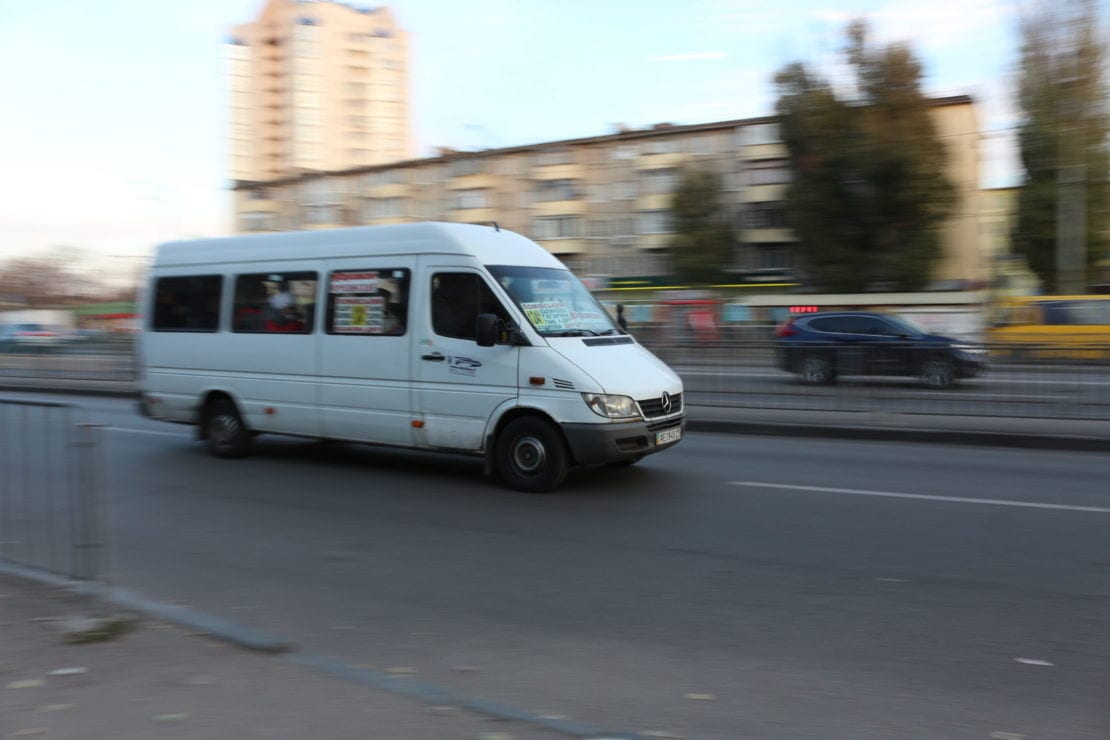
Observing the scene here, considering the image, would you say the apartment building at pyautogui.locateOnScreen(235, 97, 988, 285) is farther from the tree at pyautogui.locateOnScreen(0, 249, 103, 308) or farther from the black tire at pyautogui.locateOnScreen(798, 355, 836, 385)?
the black tire at pyautogui.locateOnScreen(798, 355, 836, 385)

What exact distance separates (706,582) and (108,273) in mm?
82355

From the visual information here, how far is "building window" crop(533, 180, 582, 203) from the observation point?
59.4 metres

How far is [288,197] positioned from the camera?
73250 millimetres

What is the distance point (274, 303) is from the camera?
970cm

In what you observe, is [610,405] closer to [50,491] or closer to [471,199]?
[50,491]

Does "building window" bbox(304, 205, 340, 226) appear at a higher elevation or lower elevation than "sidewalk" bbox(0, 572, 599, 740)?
higher

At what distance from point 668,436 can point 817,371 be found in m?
5.50

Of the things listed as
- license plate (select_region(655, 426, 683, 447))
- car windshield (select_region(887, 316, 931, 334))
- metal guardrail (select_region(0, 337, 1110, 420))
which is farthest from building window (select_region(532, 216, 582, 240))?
license plate (select_region(655, 426, 683, 447))

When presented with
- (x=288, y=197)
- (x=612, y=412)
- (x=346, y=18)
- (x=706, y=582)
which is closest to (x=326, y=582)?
(x=706, y=582)

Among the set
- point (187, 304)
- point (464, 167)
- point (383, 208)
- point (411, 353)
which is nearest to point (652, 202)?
point (464, 167)

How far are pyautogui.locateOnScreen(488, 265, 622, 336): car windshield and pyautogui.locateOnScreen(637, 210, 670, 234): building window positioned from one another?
47380mm

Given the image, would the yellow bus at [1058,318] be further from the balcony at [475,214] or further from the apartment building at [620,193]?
the balcony at [475,214]

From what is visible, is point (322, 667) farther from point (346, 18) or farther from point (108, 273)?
point (346, 18)

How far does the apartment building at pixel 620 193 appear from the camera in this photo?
4869 centimetres
